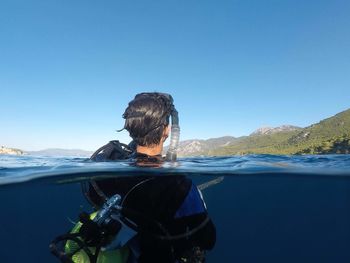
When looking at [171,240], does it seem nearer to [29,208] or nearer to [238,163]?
[238,163]

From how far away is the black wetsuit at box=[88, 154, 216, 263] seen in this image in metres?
3.22

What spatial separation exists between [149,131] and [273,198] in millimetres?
23303

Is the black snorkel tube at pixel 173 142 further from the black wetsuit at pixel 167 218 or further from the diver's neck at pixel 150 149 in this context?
the black wetsuit at pixel 167 218

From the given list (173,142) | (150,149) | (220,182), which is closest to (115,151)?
(150,149)

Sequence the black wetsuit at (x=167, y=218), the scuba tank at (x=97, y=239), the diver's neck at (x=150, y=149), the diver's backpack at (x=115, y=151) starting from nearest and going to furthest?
the scuba tank at (x=97, y=239), the black wetsuit at (x=167, y=218), the diver's neck at (x=150, y=149), the diver's backpack at (x=115, y=151)

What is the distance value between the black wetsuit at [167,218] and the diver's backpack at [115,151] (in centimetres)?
129

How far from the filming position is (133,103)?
4.27 metres

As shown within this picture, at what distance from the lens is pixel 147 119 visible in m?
4.13

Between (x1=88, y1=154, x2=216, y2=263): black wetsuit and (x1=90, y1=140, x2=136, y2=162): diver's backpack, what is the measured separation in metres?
1.29

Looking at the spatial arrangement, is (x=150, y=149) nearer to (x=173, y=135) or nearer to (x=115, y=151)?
(x=173, y=135)

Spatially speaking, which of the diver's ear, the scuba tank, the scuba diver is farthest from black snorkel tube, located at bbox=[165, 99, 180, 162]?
the scuba tank

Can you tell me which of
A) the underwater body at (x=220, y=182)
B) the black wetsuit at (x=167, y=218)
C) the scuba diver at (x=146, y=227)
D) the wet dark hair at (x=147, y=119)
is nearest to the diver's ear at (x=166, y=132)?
the wet dark hair at (x=147, y=119)

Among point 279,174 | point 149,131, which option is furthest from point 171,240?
point 279,174

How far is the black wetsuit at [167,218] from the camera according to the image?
3221 mm
